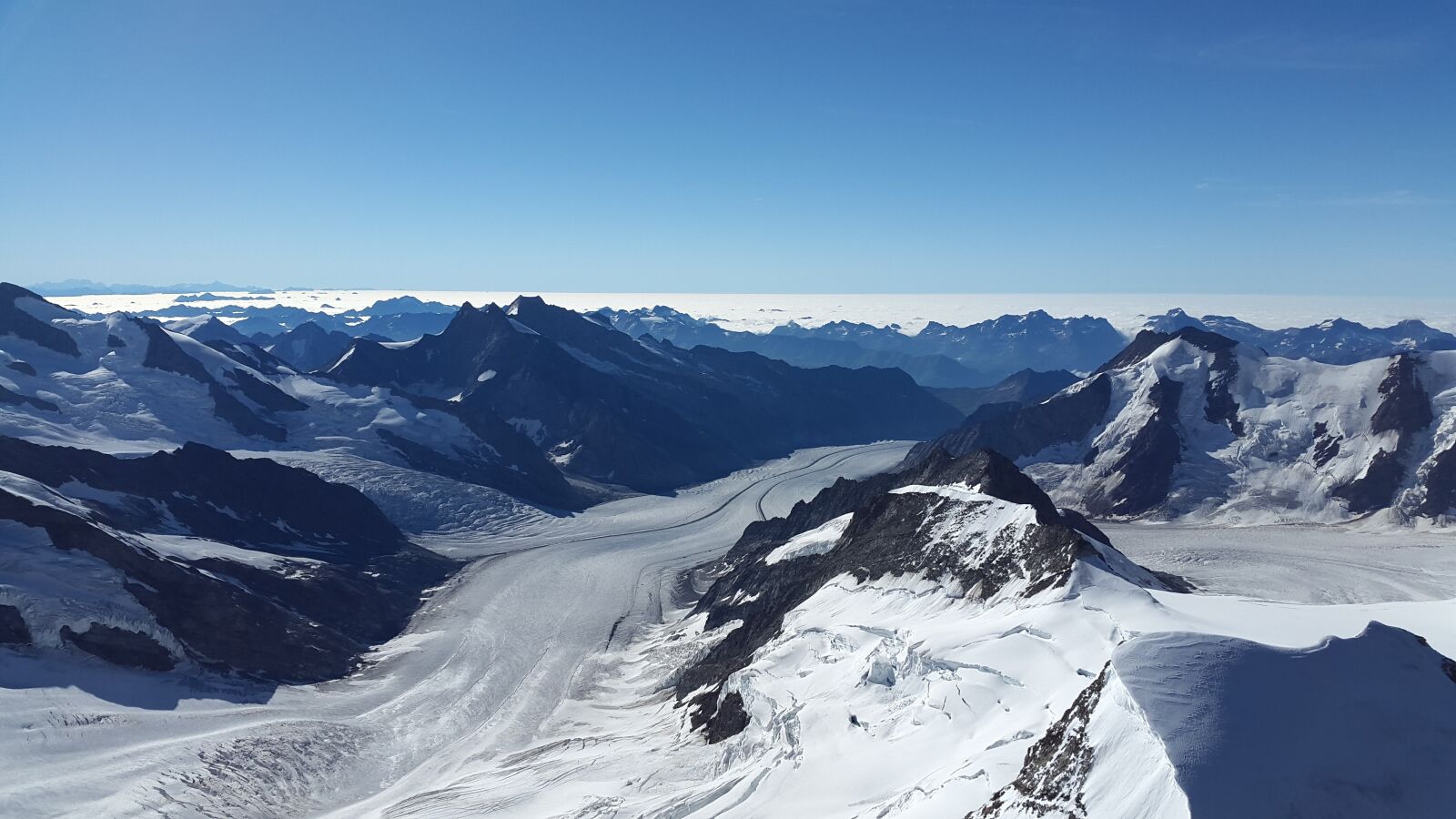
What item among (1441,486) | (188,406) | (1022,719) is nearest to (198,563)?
(188,406)

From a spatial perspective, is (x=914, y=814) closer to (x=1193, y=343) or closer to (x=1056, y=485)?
(x=1056, y=485)

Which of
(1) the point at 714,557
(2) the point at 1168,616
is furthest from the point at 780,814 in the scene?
(1) the point at 714,557

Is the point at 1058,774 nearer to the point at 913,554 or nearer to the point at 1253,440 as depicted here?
the point at 913,554

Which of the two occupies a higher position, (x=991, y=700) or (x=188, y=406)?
(x=188, y=406)

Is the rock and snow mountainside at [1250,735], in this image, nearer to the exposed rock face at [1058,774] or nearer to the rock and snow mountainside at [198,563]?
the exposed rock face at [1058,774]

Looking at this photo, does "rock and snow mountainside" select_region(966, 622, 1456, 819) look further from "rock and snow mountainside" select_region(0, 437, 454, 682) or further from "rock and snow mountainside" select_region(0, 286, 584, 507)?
"rock and snow mountainside" select_region(0, 286, 584, 507)
